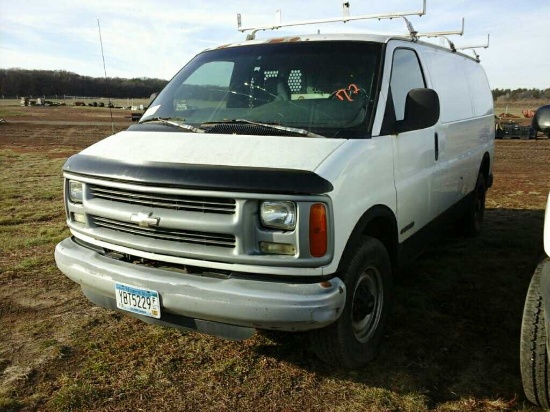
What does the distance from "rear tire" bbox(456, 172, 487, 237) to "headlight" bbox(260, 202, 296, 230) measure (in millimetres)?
4026

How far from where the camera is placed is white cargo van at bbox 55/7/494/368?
8.89ft

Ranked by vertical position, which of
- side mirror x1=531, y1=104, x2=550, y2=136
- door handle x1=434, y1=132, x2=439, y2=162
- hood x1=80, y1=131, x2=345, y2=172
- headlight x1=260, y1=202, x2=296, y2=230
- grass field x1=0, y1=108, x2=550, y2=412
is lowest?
grass field x1=0, y1=108, x2=550, y2=412

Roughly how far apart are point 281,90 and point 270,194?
1.39 metres

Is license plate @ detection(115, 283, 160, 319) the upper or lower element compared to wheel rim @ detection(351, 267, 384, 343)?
upper

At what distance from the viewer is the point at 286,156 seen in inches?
113

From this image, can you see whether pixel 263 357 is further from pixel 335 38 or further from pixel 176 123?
pixel 335 38

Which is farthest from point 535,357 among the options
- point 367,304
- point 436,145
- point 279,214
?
point 436,145

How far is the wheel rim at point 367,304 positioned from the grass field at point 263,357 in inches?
9.7

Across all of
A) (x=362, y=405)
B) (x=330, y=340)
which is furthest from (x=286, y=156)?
(x=362, y=405)

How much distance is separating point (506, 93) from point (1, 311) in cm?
6971

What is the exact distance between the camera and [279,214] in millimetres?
2705

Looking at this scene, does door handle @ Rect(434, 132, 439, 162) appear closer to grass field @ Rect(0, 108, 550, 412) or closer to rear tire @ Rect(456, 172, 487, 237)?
grass field @ Rect(0, 108, 550, 412)

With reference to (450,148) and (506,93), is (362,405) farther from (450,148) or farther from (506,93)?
(506,93)

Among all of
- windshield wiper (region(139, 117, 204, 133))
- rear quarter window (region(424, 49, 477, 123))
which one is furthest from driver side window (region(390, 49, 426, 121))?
windshield wiper (region(139, 117, 204, 133))
